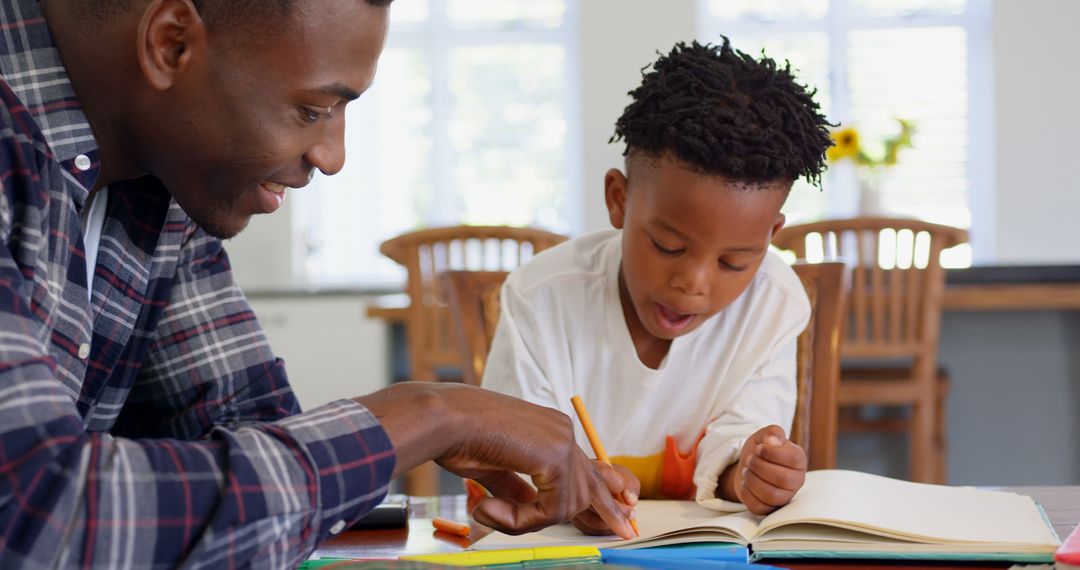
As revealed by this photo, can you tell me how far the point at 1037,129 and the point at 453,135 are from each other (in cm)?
233

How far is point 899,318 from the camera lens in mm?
2818

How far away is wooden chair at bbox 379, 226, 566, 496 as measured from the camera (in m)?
2.78

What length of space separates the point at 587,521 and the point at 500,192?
161 inches

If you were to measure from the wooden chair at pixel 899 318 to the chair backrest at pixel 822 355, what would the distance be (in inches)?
51.5

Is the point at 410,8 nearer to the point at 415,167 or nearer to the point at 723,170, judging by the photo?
the point at 415,167

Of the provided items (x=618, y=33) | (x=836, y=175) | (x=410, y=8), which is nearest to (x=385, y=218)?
(x=410, y=8)

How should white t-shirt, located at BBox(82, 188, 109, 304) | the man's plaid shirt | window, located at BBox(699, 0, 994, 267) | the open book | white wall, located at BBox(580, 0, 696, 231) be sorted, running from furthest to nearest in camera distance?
window, located at BBox(699, 0, 994, 267), white wall, located at BBox(580, 0, 696, 231), white t-shirt, located at BBox(82, 188, 109, 304), the open book, the man's plaid shirt

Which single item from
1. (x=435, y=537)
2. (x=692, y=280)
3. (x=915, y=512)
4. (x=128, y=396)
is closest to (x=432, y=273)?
(x=692, y=280)

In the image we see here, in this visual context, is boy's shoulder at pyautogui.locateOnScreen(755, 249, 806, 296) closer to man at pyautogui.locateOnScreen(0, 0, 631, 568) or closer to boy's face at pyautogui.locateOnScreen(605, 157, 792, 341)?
boy's face at pyautogui.locateOnScreen(605, 157, 792, 341)

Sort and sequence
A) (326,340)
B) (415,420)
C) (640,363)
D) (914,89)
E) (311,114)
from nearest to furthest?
(415,420) < (311,114) < (640,363) < (326,340) < (914,89)

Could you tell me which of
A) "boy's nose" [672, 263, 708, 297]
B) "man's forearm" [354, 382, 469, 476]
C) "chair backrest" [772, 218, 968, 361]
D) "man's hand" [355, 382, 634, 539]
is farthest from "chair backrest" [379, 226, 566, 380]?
"man's forearm" [354, 382, 469, 476]

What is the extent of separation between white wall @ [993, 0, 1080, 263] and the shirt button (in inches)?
167

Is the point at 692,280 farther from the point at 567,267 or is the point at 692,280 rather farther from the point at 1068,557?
the point at 1068,557

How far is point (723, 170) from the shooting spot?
119 cm
